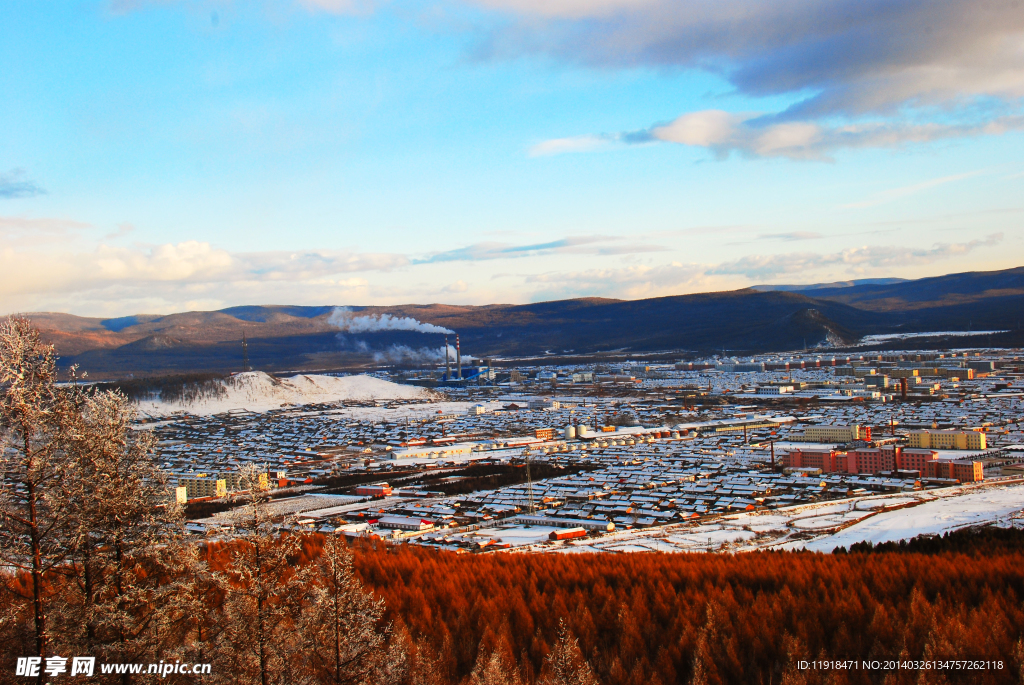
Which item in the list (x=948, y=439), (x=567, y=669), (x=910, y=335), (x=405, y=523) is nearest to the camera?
(x=567, y=669)

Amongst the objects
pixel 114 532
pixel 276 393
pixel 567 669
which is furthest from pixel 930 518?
pixel 276 393

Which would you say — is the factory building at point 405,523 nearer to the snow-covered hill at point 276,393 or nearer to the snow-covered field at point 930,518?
the snow-covered field at point 930,518

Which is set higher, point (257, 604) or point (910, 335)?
point (257, 604)

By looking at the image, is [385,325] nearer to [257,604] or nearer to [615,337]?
[615,337]

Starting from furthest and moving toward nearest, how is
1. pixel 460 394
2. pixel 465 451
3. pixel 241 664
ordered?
pixel 460 394, pixel 465 451, pixel 241 664

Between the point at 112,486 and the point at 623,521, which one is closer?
the point at 112,486

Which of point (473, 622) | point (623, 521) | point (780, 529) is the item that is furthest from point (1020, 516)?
point (473, 622)

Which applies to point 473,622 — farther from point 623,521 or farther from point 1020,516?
point 1020,516
